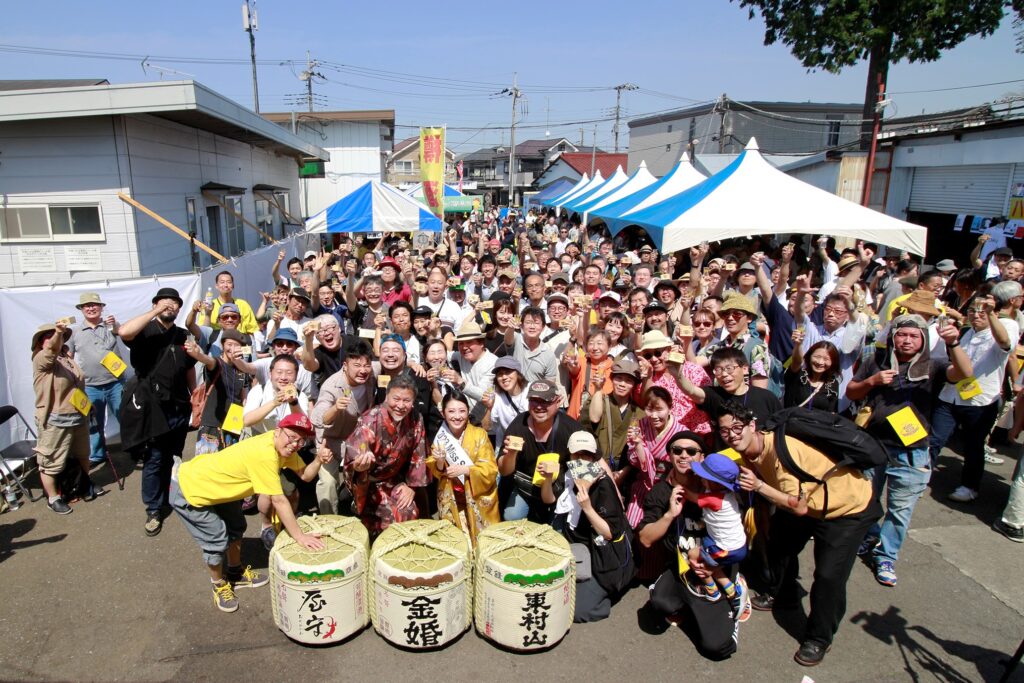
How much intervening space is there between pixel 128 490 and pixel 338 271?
4567 millimetres

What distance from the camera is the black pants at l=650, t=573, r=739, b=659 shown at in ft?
11.0

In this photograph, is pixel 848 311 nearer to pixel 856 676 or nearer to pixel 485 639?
pixel 856 676

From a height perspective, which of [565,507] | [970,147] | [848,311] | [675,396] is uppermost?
[970,147]

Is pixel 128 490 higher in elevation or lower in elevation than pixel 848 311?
lower

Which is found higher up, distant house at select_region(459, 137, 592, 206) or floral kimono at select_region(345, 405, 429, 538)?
distant house at select_region(459, 137, 592, 206)

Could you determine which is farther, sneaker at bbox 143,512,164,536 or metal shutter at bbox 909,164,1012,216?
metal shutter at bbox 909,164,1012,216

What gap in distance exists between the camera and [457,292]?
7316 mm

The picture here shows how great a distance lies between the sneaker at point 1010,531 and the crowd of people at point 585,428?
0.02 m

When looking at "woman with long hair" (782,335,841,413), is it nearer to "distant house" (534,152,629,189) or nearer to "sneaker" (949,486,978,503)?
"sneaker" (949,486,978,503)

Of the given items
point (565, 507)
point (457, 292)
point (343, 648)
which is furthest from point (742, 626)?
point (457, 292)

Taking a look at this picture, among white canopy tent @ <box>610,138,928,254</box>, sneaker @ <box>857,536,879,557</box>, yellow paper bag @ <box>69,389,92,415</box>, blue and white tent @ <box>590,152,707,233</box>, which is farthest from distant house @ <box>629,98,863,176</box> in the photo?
yellow paper bag @ <box>69,389,92,415</box>

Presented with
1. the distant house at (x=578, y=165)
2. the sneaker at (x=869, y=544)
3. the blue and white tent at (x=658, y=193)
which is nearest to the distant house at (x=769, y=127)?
the distant house at (x=578, y=165)

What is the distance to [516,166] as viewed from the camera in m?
64.6

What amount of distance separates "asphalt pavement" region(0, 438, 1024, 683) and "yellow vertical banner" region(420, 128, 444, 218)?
11.2 metres
